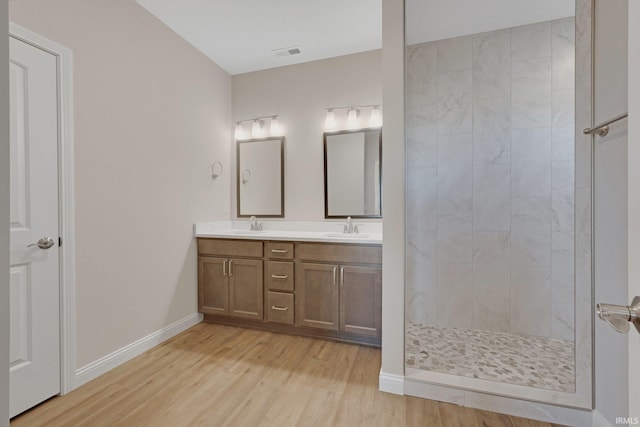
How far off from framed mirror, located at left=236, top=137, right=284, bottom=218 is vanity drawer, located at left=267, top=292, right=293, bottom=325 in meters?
0.92

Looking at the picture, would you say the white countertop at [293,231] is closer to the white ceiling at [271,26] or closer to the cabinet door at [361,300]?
the cabinet door at [361,300]

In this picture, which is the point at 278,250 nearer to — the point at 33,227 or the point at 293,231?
the point at 293,231

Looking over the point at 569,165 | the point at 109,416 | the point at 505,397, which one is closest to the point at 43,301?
the point at 109,416

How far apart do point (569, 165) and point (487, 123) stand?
0.69 meters

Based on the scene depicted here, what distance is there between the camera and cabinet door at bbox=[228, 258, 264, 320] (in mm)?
2590

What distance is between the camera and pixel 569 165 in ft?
7.45

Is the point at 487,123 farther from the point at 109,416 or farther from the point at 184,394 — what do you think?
the point at 109,416

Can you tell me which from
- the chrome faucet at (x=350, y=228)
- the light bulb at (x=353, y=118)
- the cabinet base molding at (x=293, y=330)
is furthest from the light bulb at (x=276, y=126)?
the cabinet base molding at (x=293, y=330)

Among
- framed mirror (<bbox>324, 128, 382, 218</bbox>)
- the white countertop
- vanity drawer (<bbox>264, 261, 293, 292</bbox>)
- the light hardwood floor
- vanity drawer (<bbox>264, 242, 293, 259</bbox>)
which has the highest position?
framed mirror (<bbox>324, 128, 382, 218</bbox>)

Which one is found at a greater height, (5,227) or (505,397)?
(5,227)

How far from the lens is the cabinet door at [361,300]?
2.26 m

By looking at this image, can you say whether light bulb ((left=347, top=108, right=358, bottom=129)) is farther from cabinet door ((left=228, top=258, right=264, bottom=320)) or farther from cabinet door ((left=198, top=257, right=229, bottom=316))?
cabinet door ((left=198, top=257, right=229, bottom=316))

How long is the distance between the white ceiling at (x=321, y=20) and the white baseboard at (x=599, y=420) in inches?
99.4

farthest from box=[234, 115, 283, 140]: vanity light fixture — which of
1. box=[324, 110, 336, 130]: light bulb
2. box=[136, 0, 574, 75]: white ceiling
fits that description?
box=[136, 0, 574, 75]: white ceiling
